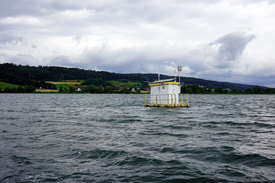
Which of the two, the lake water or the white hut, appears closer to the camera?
the lake water

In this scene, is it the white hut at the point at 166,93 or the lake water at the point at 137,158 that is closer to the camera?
the lake water at the point at 137,158

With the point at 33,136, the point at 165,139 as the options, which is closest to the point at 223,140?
the point at 165,139

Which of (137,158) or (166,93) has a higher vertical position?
(166,93)

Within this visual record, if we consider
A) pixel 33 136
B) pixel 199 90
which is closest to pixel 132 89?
pixel 199 90

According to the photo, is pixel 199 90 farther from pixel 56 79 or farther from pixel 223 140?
pixel 223 140

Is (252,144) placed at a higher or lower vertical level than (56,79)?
lower

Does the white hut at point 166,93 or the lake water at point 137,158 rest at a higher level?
the white hut at point 166,93

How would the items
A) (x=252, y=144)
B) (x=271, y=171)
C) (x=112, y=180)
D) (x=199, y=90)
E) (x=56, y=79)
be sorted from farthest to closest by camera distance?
(x=56, y=79) < (x=199, y=90) < (x=252, y=144) < (x=271, y=171) < (x=112, y=180)

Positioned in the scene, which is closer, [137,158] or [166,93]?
[137,158]

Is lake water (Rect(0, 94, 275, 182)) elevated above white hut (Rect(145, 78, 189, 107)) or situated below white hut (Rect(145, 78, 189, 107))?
below

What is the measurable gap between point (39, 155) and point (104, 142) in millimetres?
4164

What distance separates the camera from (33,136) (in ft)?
50.8

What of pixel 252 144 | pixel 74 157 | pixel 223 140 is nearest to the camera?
pixel 74 157

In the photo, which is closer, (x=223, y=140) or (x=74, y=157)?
(x=74, y=157)
